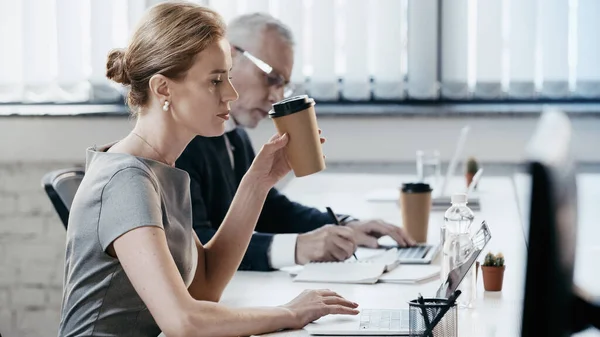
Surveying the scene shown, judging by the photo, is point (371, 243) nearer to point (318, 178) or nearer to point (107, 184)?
point (107, 184)

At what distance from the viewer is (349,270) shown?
182 centimetres

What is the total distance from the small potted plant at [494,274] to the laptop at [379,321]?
0.17m

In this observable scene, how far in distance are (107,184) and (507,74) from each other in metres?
2.69

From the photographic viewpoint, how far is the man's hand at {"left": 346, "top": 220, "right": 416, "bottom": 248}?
2105 millimetres

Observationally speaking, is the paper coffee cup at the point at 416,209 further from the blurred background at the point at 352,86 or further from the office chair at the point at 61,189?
the blurred background at the point at 352,86

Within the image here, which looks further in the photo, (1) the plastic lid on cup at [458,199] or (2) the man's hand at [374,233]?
(2) the man's hand at [374,233]

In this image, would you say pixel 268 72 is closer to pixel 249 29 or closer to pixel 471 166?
pixel 249 29

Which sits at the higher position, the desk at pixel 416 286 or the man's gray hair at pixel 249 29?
the man's gray hair at pixel 249 29

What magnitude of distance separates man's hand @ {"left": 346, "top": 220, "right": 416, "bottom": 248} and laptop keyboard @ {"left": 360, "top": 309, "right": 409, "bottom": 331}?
642 mm

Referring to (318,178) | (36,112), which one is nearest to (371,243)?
(318,178)

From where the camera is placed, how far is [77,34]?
157 inches

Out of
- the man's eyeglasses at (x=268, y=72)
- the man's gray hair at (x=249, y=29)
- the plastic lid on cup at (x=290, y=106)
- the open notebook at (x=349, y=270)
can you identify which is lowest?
the open notebook at (x=349, y=270)

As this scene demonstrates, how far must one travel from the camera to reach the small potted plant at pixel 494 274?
5.35 feet

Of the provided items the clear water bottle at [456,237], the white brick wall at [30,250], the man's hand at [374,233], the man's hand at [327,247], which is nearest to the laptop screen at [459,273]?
the clear water bottle at [456,237]
